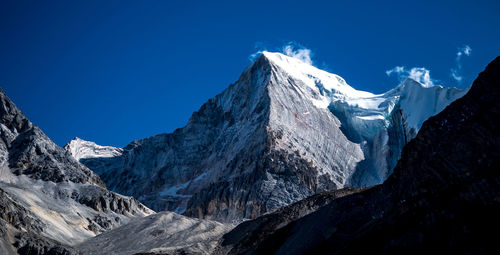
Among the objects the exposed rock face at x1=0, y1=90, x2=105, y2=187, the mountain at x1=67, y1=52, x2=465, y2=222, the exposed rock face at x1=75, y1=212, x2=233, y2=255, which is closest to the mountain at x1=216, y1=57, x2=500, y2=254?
the exposed rock face at x1=75, y1=212, x2=233, y2=255

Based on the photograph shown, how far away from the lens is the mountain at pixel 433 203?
87.0 feet

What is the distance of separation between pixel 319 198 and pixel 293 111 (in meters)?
104

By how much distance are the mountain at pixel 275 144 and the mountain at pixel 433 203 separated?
75822mm

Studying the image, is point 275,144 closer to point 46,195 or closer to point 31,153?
point 46,195

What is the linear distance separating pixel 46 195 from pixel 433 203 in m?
99.5

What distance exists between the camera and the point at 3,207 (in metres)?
79.2

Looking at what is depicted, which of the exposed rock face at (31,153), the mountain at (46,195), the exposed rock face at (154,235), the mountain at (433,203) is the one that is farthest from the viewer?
the exposed rock face at (31,153)

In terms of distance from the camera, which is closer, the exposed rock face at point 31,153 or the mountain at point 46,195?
the mountain at point 46,195

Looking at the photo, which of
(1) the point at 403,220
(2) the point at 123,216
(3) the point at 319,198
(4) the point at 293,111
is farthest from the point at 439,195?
(4) the point at 293,111

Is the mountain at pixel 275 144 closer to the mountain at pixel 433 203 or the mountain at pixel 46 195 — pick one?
the mountain at pixel 46 195

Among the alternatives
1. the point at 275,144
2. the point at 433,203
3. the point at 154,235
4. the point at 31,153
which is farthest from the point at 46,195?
the point at 433,203

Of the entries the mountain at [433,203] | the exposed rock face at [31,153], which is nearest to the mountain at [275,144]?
the exposed rock face at [31,153]

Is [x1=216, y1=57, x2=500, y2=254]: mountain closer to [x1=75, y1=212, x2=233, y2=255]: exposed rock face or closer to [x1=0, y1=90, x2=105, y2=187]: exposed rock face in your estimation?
[x1=75, y1=212, x2=233, y2=255]: exposed rock face

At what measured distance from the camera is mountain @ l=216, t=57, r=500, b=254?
26.5 metres
